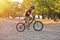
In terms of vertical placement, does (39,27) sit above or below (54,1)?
below

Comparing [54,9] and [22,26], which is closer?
[22,26]

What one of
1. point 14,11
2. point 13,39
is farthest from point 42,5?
point 13,39

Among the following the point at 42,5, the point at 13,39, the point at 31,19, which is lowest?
the point at 13,39

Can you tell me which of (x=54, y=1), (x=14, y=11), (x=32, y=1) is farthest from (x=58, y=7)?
(x=14, y=11)

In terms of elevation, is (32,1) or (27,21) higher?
(32,1)

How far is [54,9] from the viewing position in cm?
2694

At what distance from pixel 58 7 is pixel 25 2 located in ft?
17.0

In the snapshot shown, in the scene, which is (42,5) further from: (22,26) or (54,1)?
(22,26)

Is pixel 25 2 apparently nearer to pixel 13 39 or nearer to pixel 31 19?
pixel 31 19

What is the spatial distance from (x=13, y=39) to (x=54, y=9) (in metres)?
18.9

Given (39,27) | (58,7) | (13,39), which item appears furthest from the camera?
(58,7)

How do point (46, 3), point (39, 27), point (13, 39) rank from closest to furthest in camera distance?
point (13, 39), point (39, 27), point (46, 3)

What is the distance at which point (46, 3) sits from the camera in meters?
27.2

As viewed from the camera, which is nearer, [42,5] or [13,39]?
[13,39]
